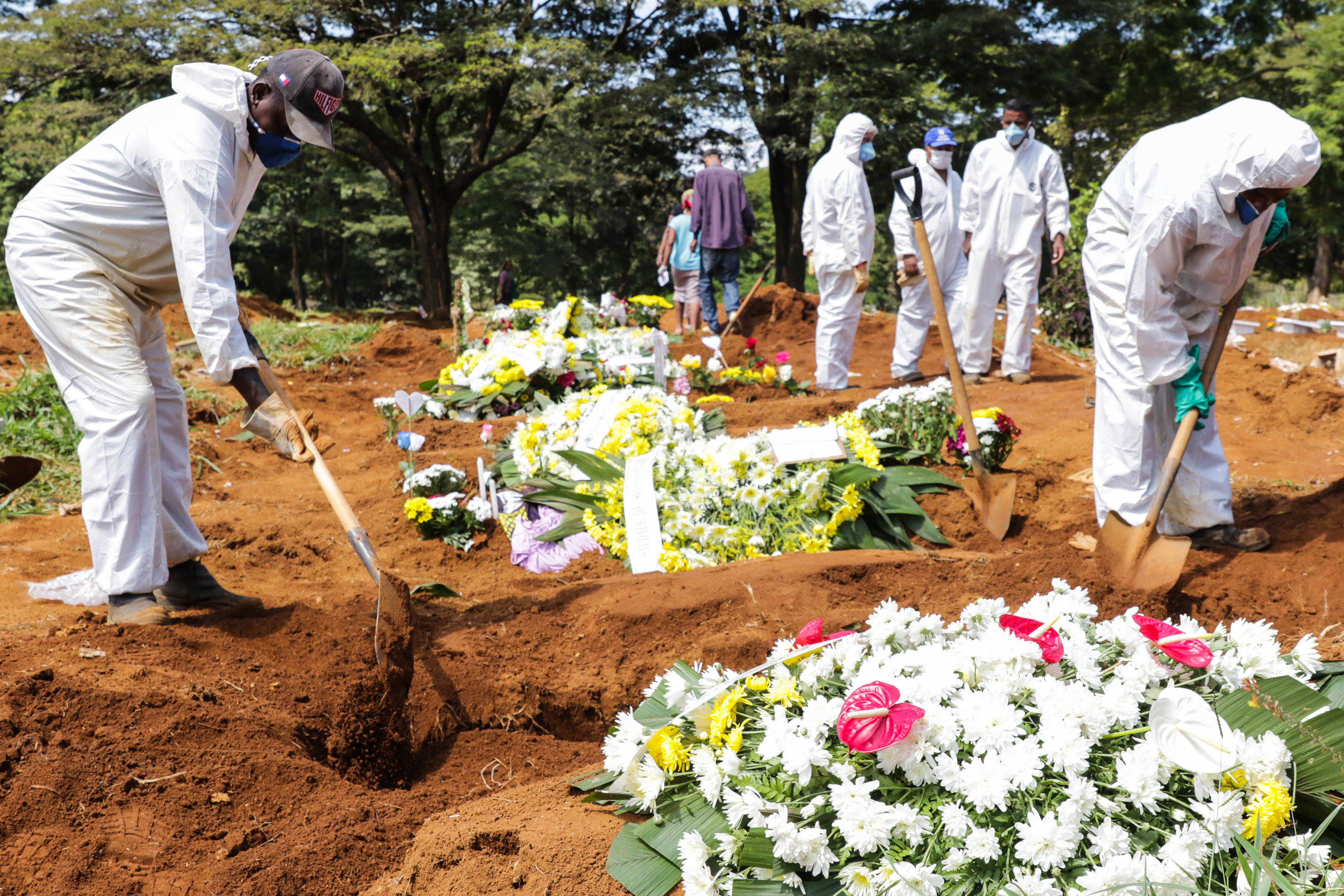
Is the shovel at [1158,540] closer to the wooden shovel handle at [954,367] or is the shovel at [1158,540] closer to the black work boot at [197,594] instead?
the wooden shovel handle at [954,367]

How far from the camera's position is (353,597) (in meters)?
3.81

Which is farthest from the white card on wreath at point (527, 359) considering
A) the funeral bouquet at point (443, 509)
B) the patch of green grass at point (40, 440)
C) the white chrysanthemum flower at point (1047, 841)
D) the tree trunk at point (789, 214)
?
the tree trunk at point (789, 214)

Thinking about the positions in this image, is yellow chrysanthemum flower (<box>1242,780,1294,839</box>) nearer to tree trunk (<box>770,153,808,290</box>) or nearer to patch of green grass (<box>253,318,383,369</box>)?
patch of green grass (<box>253,318,383,369</box>)

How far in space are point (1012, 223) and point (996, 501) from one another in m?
4.28

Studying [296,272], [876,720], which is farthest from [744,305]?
[296,272]

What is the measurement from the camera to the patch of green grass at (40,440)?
511 centimetres

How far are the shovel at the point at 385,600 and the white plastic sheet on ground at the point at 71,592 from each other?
4.14ft

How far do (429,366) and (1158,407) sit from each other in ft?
26.2

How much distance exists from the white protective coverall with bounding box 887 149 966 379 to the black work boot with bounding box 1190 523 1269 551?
4.26m

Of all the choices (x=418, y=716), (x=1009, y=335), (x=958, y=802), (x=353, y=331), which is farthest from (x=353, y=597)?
(x=353, y=331)

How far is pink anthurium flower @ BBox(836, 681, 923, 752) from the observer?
162 cm

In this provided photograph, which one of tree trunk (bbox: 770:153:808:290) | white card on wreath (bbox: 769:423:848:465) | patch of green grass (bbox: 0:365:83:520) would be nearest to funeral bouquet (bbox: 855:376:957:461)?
white card on wreath (bbox: 769:423:848:465)

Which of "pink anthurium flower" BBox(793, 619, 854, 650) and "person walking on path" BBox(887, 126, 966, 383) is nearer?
"pink anthurium flower" BBox(793, 619, 854, 650)

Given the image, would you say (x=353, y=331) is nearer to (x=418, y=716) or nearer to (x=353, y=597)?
(x=353, y=597)
